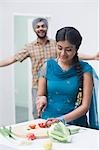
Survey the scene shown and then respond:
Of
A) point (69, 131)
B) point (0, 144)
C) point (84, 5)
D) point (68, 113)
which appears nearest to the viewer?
point (0, 144)

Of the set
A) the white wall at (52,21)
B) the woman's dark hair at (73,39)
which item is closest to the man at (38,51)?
the white wall at (52,21)

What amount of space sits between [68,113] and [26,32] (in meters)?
2.41

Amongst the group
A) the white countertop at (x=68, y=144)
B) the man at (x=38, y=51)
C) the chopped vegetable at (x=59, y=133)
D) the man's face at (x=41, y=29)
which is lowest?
the white countertop at (x=68, y=144)

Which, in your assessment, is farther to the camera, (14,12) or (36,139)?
(14,12)

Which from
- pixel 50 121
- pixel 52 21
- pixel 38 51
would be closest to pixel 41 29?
pixel 38 51

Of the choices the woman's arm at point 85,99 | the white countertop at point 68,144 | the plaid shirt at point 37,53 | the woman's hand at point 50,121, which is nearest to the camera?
the white countertop at point 68,144

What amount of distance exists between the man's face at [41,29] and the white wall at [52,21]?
1.79 feet

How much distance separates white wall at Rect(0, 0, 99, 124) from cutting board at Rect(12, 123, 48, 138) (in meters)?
1.94

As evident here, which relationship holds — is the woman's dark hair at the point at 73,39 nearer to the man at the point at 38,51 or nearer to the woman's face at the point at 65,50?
the woman's face at the point at 65,50

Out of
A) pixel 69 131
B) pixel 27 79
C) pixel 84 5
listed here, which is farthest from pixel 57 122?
pixel 27 79

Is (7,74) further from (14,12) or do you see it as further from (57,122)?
(57,122)

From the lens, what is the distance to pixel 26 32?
13.9 feet

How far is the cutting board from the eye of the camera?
1.65 metres

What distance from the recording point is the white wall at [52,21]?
12.1 feet
